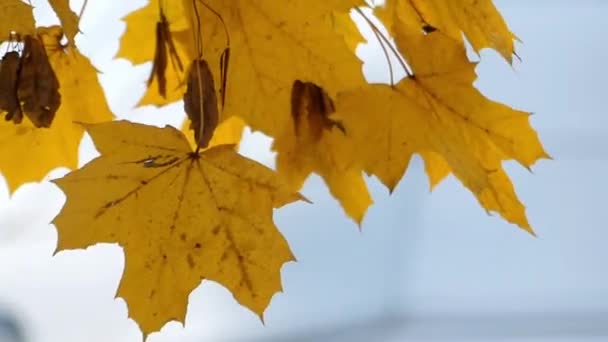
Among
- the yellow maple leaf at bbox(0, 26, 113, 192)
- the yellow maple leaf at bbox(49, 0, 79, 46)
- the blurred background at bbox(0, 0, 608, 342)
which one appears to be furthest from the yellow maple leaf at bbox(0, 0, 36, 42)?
the blurred background at bbox(0, 0, 608, 342)

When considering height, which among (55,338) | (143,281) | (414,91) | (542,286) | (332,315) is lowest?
(55,338)

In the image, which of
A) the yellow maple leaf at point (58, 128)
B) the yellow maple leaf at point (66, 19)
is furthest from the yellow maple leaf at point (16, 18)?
the yellow maple leaf at point (58, 128)

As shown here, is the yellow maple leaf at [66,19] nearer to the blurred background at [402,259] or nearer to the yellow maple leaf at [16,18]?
the yellow maple leaf at [16,18]

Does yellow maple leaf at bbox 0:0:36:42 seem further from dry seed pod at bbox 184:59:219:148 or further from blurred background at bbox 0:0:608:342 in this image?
blurred background at bbox 0:0:608:342

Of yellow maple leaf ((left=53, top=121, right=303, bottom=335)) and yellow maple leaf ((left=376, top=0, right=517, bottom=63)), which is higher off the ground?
yellow maple leaf ((left=376, top=0, right=517, bottom=63))

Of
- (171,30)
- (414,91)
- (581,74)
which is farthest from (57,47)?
(581,74)

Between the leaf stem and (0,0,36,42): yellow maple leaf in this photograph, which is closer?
(0,0,36,42): yellow maple leaf

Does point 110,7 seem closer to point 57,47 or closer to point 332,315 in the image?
point 332,315

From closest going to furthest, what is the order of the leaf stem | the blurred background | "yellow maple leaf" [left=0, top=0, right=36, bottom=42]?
"yellow maple leaf" [left=0, top=0, right=36, bottom=42] → the leaf stem → the blurred background
